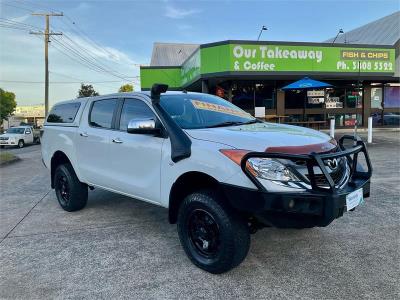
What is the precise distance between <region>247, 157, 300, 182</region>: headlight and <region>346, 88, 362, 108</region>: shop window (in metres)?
19.2

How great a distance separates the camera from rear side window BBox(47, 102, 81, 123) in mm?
5828

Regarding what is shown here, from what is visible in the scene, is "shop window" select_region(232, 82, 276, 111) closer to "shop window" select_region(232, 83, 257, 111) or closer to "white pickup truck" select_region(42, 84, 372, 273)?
"shop window" select_region(232, 83, 257, 111)

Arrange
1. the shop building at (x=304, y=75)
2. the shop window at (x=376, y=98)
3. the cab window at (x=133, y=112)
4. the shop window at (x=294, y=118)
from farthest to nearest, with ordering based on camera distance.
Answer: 1. the shop window at (x=376, y=98)
2. the shop window at (x=294, y=118)
3. the shop building at (x=304, y=75)
4. the cab window at (x=133, y=112)

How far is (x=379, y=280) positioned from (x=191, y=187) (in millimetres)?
1952

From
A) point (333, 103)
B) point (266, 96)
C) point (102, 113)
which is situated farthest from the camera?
point (333, 103)

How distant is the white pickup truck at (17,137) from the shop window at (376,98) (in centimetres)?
2314

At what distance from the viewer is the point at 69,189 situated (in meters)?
5.69

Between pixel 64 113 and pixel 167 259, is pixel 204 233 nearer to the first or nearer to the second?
pixel 167 259

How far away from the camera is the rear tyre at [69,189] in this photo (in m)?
5.67

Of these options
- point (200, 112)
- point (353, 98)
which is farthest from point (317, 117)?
point (200, 112)

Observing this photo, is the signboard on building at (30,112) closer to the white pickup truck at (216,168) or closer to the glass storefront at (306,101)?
the glass storefront at (306,101)

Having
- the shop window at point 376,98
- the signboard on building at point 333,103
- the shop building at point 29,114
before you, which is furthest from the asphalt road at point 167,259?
the shop building at point 29,114

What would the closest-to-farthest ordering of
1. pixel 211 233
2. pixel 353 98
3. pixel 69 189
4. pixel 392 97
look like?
pixel 211 233
pixel 69 189
pixel 353 98
pixel 392 97

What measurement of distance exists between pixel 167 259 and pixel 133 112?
184 cm
